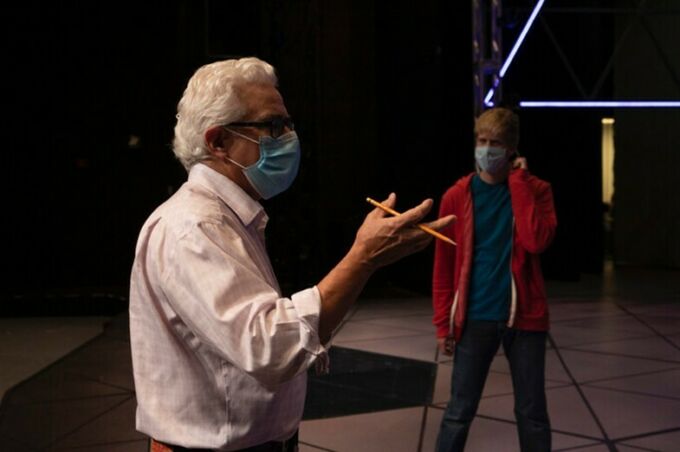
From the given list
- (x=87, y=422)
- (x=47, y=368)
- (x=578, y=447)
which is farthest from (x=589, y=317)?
(x=87, y=422)

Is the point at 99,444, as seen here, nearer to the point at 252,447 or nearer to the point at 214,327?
the point at 252,447

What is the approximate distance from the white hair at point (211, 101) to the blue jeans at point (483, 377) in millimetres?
1889

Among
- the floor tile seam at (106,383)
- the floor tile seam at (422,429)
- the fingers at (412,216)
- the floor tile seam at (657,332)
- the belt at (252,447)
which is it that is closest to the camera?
the fingers at (412,216)

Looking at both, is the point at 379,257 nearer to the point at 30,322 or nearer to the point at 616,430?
the point at 616,430

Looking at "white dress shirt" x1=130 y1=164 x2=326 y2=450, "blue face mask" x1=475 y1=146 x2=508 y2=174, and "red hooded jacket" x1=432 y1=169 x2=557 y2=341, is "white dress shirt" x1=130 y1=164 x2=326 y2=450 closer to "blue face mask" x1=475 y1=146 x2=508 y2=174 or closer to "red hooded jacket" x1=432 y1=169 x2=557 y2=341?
"red hooded jacket" x1=432 y1=169 x2=557 y2=341

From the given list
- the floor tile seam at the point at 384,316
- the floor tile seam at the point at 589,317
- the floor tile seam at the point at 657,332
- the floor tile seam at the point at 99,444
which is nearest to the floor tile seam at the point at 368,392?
the floor tile seam at the point at 99,444

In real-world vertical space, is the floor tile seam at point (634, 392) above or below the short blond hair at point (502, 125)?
below

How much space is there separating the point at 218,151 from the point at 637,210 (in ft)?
41.2

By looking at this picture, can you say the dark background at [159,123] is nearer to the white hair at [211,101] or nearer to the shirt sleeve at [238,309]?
the white hair at [211,101]

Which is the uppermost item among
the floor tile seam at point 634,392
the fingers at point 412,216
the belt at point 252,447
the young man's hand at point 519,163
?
the young man's hand at point 519,163

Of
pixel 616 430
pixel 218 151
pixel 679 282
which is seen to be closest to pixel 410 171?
pixel 679 282

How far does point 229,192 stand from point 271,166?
112mm

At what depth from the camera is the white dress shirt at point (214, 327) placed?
4.67ft

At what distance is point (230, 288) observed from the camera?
144 cm
